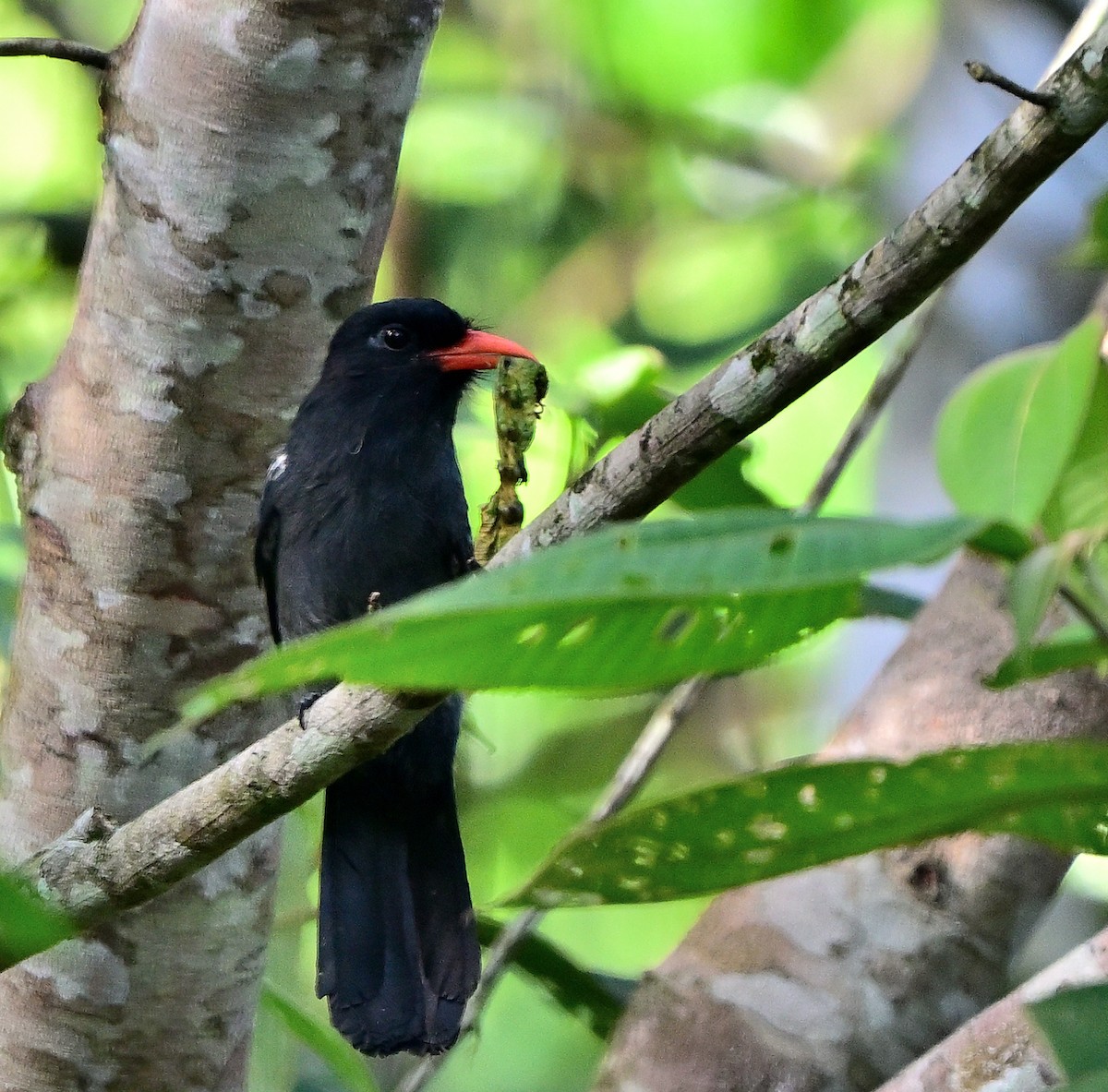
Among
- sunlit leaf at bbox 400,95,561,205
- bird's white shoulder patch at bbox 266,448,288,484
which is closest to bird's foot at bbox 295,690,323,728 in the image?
bird's white shoulder patch at bbox 266,448,288,484

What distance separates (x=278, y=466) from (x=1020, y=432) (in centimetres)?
143

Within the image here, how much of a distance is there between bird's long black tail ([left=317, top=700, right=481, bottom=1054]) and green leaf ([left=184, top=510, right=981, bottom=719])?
1881mm

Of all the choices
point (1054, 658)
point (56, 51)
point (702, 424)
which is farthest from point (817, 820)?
point (56, 51)

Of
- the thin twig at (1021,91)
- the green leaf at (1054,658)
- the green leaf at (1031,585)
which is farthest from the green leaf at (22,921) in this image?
the thin twig at (1021,91)

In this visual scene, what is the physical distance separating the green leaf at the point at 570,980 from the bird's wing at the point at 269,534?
81cm

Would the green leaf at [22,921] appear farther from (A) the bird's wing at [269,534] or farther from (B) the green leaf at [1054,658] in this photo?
(A) the bird's wing at [269,534]

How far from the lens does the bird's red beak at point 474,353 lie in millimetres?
3223

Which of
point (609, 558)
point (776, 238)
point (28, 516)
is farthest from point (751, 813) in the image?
point (776, 238)

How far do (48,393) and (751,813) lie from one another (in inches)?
65.4

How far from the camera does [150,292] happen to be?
2.46 m

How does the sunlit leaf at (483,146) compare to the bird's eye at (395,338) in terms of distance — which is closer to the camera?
the bird's eye at (395,338)

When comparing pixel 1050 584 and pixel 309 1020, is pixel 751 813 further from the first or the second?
pixel 309 1020

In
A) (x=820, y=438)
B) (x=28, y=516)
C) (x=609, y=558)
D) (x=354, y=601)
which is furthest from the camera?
(x=820, y=438)

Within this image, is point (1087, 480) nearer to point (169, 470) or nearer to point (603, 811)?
point (603, 811)
